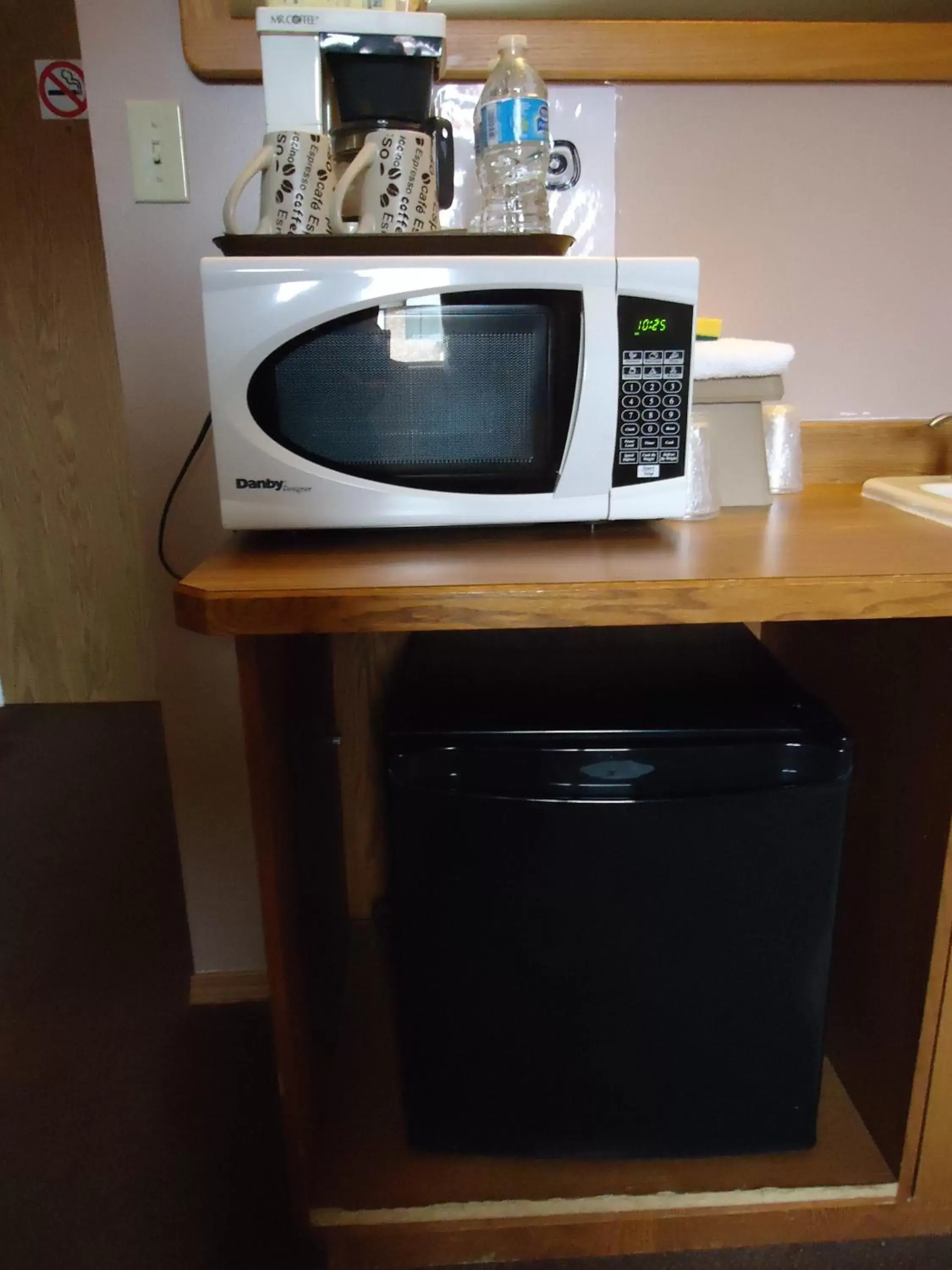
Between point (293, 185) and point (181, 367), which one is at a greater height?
point (293, 185)

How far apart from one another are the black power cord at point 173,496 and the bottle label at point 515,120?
1.59 feet

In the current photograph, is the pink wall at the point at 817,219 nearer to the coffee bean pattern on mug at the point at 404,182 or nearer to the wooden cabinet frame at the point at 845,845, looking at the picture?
the wooden cabinet frame at the point at 845,845

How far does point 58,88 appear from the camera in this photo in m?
2.16

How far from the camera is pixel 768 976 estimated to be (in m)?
0.91

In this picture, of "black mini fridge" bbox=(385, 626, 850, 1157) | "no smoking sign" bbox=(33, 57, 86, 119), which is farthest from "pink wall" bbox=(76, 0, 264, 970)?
"no smoking sign" bbox=(33, 57, 86, 119)

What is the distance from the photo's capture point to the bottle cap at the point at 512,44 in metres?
0.96

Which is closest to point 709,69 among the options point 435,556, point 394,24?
point 394,24

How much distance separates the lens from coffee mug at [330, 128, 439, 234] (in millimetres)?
841

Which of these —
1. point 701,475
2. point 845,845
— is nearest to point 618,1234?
point 845,845

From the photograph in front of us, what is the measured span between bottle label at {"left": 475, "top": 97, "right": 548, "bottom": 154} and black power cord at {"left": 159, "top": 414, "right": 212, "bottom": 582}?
19.1 inches

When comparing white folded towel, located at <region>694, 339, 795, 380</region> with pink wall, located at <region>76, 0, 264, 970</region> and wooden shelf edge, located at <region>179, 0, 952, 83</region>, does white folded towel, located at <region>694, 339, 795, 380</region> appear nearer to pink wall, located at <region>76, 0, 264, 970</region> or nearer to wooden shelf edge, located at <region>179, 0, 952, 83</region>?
wooden shelf edge, located at <region>179, 0, 952, 83</region>

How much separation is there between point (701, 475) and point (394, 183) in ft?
1.42

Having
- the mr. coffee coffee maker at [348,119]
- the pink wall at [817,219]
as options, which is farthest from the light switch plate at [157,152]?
the pink wall at [817,219]

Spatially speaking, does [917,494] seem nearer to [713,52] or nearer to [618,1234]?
[713,52]
